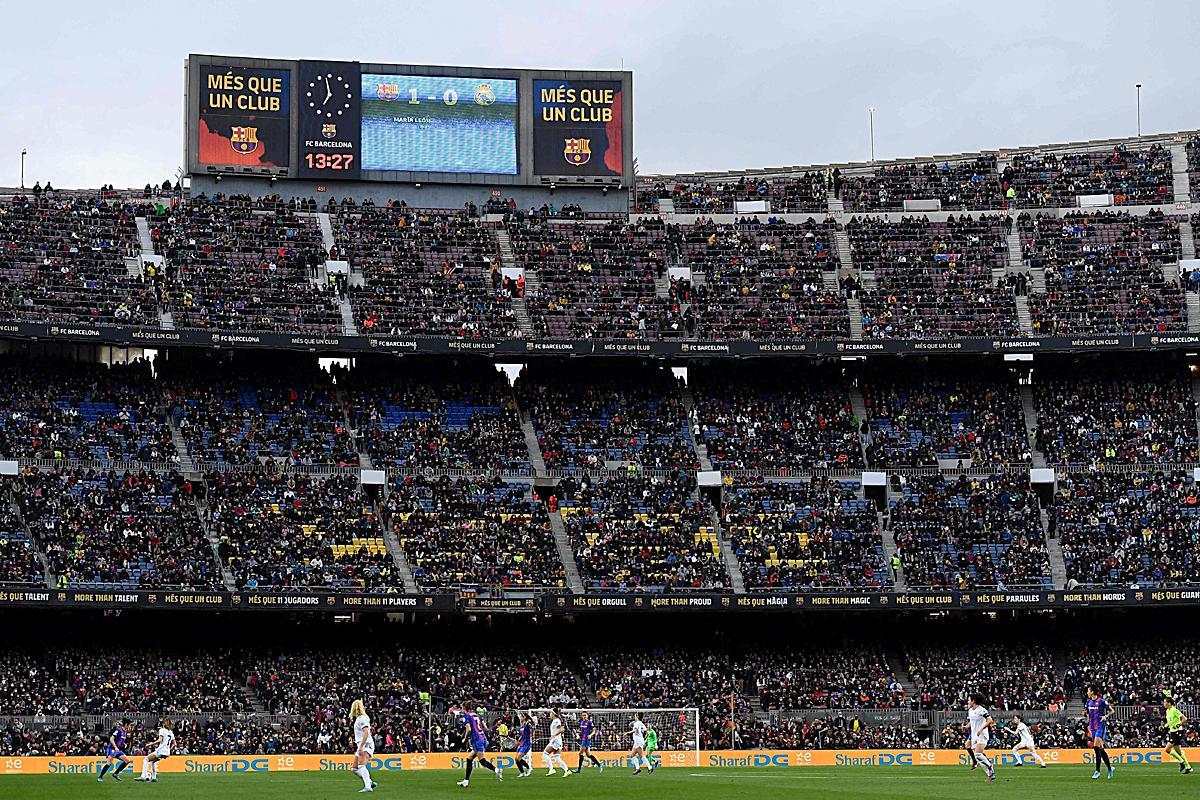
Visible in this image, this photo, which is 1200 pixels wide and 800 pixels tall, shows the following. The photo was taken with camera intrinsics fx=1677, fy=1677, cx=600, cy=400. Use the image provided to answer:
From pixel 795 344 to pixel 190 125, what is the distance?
3161 cm

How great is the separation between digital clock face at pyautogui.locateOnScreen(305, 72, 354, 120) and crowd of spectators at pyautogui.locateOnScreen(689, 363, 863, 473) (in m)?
22.2

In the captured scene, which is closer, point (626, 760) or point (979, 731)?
point (979, 731)

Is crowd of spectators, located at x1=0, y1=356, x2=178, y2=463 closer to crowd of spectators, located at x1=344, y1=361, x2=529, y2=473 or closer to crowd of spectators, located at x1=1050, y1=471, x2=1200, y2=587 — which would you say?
crowd of spectators, located at x1=344, y1=361, x2=529, y2=473

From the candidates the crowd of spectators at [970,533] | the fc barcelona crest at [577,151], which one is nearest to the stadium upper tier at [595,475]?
the crowd of spectators at [970,533]

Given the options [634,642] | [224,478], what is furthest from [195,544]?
[634,642]

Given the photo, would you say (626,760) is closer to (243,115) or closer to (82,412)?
(82,412)

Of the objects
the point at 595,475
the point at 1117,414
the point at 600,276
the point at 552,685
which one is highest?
the point at 600,276

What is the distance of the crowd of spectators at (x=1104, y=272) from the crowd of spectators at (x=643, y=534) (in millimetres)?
18191

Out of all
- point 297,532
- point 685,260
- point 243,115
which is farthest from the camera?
point 243,115

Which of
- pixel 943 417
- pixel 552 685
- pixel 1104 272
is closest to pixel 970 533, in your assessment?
pixel 943 417

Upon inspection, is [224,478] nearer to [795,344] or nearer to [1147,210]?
[795,344]

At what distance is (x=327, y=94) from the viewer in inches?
3268

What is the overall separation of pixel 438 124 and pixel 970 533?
33.6 metres

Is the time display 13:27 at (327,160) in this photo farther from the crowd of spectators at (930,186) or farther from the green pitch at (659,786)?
the green pitch at (659,786)
